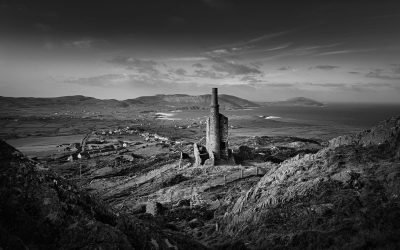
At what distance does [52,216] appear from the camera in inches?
387

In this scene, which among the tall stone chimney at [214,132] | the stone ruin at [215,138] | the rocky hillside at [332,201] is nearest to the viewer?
the rocky hillside at [332,201]

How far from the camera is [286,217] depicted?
2003cm

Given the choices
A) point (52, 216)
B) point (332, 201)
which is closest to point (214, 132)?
point (332, 201)

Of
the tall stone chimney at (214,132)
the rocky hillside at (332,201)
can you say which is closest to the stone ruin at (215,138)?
the tall stone chimney at (214,132)

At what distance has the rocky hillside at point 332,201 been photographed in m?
15.5

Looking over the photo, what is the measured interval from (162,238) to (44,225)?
4348mm

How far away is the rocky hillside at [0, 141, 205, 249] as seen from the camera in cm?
922

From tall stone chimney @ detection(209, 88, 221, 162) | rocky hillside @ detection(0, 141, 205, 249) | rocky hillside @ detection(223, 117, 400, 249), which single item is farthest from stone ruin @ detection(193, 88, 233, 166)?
rocky hillside @ detection(0, 141, 205, 249)

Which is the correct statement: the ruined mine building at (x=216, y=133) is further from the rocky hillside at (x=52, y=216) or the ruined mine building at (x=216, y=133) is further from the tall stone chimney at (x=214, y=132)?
the rocky hillside at (x=52, y=216)

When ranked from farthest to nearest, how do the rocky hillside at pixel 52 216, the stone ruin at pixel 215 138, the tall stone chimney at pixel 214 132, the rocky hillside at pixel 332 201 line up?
the tall stone chimney at pixel 214 132
the stone ruin at pixel 215 138
the rocky hillside at pixel 332 201
the rocky hillside at pixel 52 216

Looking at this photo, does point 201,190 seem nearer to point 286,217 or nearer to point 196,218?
point 196,218

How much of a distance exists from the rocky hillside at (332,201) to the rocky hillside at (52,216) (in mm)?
9023

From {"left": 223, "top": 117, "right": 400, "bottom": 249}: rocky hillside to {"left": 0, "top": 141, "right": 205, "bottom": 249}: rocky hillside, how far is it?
9023 millimetres

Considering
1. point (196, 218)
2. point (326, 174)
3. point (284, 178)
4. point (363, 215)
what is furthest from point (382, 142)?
point (196, 218)
